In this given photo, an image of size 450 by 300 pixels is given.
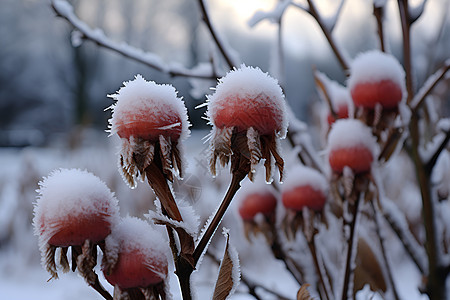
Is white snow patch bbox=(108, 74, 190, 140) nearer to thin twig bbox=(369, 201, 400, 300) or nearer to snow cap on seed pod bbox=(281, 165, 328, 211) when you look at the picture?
snow cap on seed pod bbox=(281, 165, 328, 211)

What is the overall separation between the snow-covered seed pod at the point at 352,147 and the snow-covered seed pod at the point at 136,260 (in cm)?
21

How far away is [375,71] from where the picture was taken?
1.42ft

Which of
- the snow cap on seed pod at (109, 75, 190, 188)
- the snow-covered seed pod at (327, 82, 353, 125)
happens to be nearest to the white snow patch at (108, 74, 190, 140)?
the snow cap on seed pod at (109, 75, 190, 188)

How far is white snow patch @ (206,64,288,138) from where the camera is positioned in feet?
0.87

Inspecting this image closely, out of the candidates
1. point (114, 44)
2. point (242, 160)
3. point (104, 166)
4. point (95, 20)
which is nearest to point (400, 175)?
point (104, 166)

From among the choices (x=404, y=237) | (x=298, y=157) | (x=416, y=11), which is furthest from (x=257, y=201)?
(x=416, y=11)

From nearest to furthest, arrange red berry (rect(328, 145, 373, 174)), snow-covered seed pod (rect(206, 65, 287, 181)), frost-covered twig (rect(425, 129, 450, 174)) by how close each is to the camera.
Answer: snow-covered seed pod (rect(206, 65, 287, 181)) < red berry (rect(328, 145, 373, 174)) < frost-covered twig (rect(425, 129, 450, 174))

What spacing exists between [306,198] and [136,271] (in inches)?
9.7

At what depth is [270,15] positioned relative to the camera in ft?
1.75

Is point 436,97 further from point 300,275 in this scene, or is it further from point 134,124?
point 134,124

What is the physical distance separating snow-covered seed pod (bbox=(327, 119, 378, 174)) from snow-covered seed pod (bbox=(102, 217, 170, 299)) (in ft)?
0.68

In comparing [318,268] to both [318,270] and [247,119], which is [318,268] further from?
[247,119]

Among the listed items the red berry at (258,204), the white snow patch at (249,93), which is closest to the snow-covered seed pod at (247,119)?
the white snow patch at (249,93)

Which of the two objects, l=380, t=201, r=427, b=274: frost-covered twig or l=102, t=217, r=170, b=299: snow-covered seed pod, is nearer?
l=102, t=217, r=170, b=299: snow-covered seed pod
